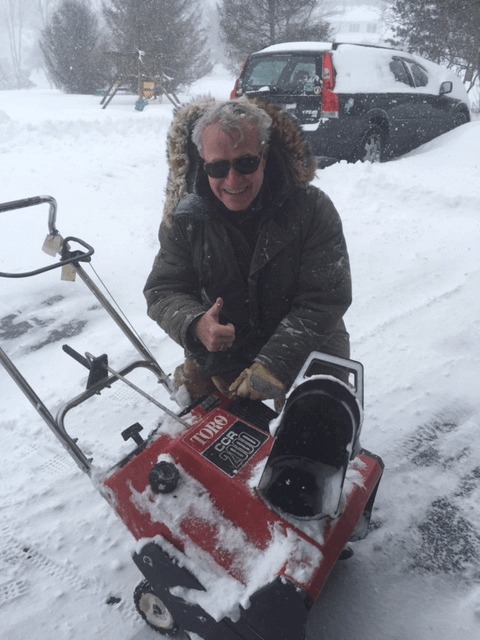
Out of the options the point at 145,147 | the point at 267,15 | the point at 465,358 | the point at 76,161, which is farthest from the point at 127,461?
the point at 267,15

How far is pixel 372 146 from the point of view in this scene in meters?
6.77

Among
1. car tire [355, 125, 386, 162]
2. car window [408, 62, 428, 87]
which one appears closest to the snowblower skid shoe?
car tire [355, 125, 386, 162]

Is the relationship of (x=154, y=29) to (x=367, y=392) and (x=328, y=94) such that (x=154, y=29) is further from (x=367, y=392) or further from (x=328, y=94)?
(x=367, y=392)

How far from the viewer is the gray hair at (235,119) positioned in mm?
1635

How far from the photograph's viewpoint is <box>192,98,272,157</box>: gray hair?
1635mm

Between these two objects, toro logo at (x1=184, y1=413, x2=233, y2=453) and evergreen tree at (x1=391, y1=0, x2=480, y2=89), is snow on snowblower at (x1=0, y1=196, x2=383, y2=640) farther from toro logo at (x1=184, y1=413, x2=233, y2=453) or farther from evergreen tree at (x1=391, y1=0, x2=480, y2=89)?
evergreen tree at (x1=391, y1=0, x2=480, y2=89)

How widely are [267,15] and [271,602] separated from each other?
19208 mm

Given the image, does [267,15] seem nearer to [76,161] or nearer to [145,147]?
[145,147]

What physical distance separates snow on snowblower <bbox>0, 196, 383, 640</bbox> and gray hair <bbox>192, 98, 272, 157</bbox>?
0.85 m

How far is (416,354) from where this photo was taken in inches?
123

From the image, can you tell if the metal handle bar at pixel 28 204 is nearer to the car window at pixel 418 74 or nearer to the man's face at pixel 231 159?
the man's face at pixel 231 159

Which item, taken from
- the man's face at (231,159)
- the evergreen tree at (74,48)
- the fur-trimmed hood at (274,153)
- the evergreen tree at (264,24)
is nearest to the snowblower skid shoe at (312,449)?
the man's face at (231,159)

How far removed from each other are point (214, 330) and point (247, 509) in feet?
1.98

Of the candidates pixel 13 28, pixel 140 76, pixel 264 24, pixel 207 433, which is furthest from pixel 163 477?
pixel 13 28
